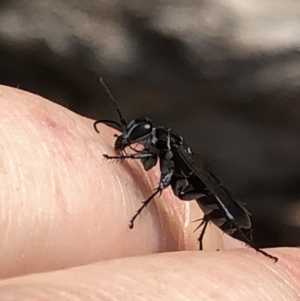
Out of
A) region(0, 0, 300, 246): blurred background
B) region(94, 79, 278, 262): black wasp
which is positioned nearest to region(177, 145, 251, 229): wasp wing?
region(94, 79, 278, 262): black wasp

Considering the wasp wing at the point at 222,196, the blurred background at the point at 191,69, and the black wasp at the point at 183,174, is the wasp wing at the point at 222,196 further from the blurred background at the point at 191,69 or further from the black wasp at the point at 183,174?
the blurred background at the point at 191,69

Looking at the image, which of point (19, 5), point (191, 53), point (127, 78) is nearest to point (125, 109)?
point (127, 78)

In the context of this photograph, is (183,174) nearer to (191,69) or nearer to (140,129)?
(140,129)

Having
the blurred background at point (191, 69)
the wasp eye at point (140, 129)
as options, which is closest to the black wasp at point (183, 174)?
the wasp eye at point (140, 129)

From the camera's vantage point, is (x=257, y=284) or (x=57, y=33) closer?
(x=257, y=284)

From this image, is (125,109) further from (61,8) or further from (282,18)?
(282,18)

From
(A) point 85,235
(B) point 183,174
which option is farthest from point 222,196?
(A) point 85,235

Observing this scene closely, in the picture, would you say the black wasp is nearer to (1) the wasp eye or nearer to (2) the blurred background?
(1) the wasp eye
